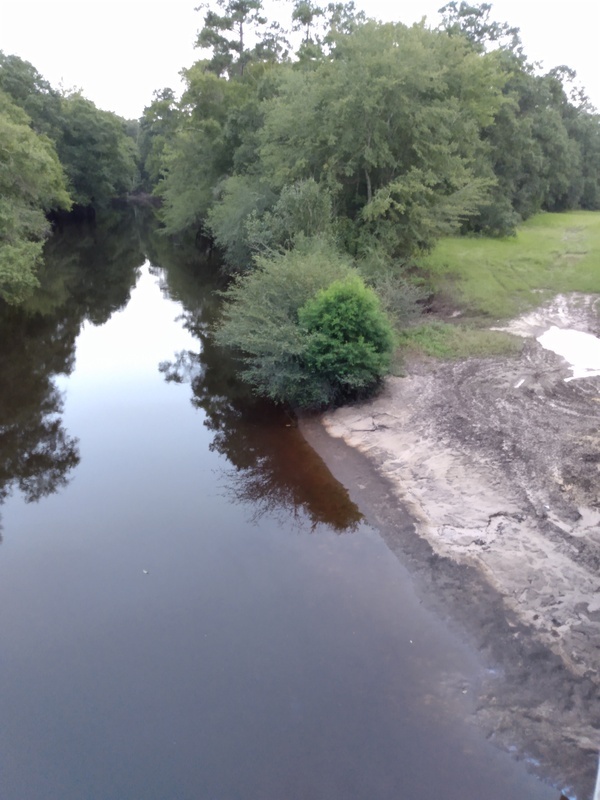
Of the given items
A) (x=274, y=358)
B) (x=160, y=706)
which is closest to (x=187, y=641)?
(x=160, y=706)

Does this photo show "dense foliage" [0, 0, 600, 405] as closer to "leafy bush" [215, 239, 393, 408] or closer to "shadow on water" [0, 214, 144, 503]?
"leafy bush" [215, 239, 393, 408]

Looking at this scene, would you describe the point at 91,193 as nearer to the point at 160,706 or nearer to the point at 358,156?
the point at 358,156

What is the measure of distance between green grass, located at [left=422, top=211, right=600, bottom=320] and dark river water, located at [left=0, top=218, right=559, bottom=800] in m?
10.6

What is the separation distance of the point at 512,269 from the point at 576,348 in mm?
8066

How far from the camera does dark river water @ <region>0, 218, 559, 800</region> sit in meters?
6.75

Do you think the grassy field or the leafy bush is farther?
the grassy field

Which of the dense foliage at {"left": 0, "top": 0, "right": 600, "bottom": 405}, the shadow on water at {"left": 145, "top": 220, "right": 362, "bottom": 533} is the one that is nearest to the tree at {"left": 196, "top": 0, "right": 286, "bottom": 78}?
the dense foliage at {"left": 0, "top": 0, "right": 600, "bottom": 405}

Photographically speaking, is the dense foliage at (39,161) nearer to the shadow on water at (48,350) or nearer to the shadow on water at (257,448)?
the shadow on water at (48,350)

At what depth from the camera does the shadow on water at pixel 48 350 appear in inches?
528

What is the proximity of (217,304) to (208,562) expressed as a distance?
764 inches

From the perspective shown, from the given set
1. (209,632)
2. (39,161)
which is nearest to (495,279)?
(39,161)

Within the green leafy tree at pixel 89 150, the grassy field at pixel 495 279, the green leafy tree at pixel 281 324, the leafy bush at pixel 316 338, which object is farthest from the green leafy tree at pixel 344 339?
the green leafy tree at pixel 89 150

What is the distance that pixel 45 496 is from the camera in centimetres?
1226

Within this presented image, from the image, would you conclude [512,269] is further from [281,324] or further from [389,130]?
[281,324]
